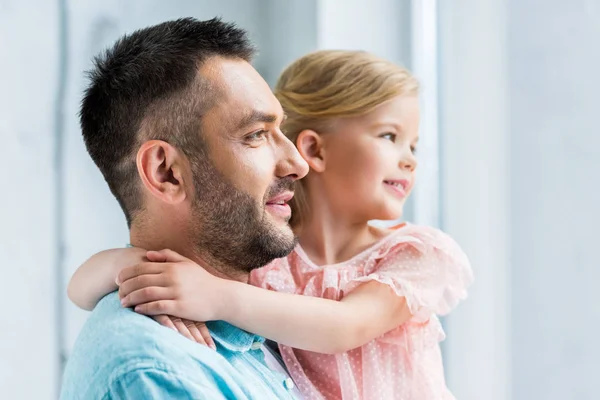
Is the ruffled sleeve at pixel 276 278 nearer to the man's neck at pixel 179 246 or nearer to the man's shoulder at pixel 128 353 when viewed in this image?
the man's neck at pixel 179 246

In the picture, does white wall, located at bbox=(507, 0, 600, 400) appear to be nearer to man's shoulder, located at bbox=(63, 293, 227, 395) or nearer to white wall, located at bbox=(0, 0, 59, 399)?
man's shoulder, located at bbox=(63, 293, 227, 395)

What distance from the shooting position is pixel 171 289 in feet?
3.55

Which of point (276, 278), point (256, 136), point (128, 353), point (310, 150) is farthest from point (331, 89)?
point (128, 353)

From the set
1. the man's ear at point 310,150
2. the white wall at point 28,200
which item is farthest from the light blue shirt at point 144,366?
the white wall at point 28,200

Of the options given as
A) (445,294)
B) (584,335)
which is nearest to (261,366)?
(445,294)

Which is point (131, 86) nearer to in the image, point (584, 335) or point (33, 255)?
point (33, 255)

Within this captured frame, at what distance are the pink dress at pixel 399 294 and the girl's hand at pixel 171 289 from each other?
0.26 m

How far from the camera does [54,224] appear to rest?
1716 millimetres

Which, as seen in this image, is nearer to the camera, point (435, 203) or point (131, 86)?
point (131, 86)

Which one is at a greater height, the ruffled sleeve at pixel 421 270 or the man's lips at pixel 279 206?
the man's lips at pixel 279 206

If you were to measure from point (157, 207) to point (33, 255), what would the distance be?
61 centimetres

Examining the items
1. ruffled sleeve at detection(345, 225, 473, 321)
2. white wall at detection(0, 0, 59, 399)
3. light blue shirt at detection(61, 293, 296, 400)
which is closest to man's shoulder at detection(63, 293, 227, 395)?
light blue shirt at detection(61, 293, 296, 400)

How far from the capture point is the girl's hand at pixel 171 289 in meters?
1.07

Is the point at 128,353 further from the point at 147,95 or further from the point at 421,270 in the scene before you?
the point at 421,270
